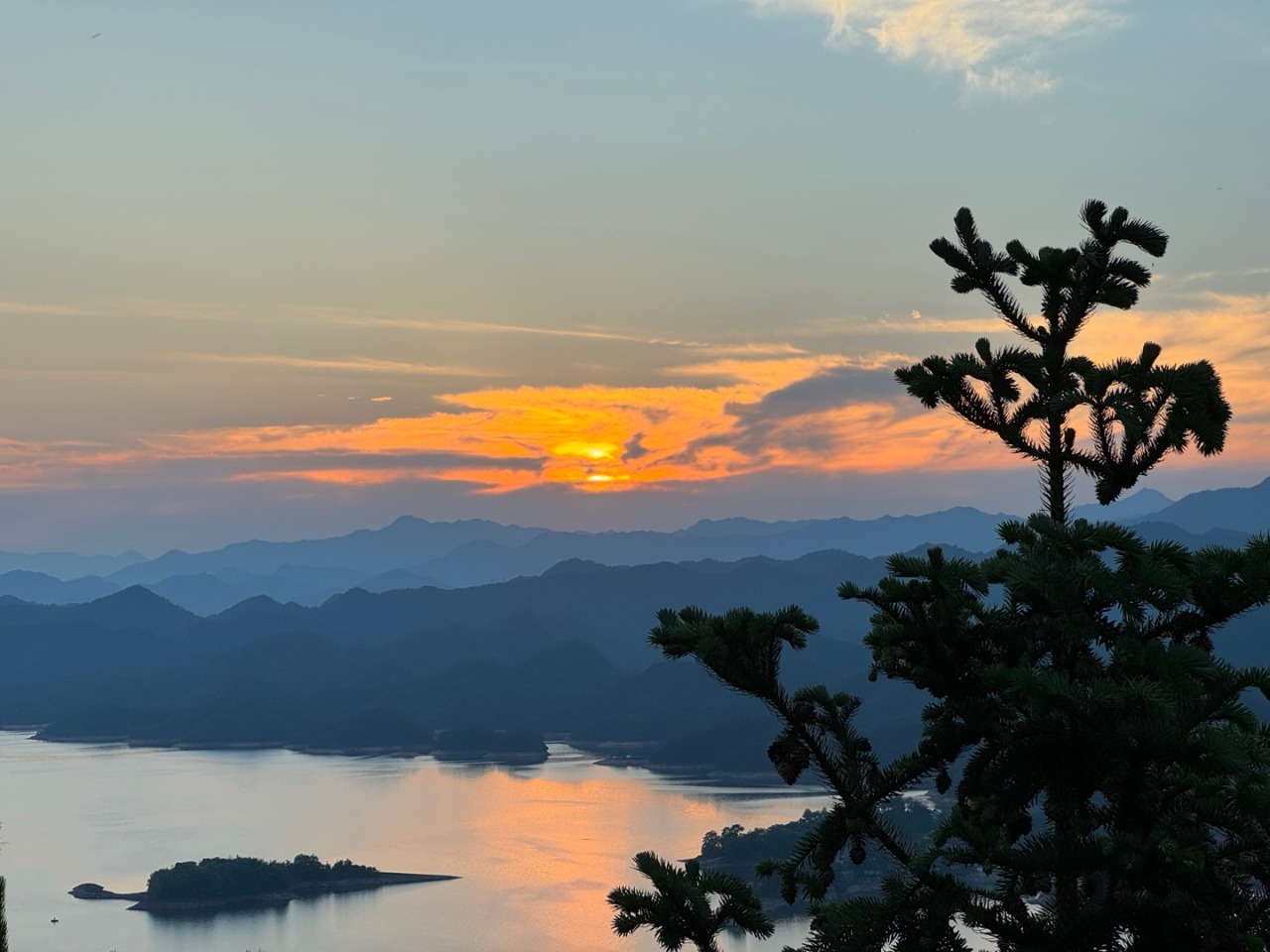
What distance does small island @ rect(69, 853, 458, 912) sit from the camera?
12050 cm

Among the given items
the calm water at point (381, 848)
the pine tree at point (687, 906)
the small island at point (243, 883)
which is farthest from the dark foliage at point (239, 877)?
the pine tree at point (687, 906)

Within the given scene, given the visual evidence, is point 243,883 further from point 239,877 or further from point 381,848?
point 381,848

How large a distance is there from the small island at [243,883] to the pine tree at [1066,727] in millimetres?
120827

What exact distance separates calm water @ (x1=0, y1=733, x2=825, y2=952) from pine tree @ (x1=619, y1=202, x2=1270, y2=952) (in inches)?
3288

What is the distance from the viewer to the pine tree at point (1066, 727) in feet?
25.3

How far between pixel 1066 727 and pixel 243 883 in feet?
417

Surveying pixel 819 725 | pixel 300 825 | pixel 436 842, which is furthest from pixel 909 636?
pixel 300 825

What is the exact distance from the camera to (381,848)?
463 ft

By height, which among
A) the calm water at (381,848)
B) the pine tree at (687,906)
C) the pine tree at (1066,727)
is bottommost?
the calm water at (381,848)

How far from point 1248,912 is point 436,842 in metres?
140

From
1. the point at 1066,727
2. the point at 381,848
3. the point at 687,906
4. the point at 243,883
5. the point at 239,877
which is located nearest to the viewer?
the point at 1066,727

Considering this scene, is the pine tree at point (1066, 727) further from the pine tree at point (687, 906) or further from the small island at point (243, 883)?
the small island at point (243, 883)

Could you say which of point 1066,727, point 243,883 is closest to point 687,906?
point 1066,727

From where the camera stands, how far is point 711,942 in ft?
30.0
